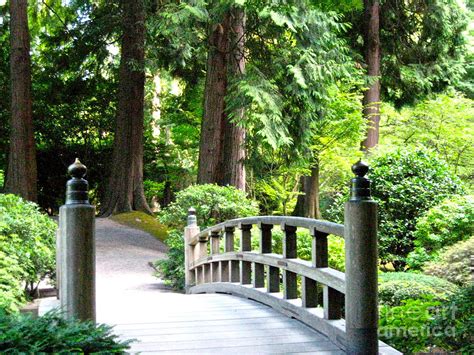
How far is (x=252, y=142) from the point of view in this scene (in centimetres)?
1516

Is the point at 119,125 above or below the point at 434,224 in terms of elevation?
above

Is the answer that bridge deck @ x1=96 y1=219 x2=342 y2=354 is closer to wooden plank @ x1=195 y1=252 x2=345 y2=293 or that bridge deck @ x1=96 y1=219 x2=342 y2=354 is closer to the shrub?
wooden plank @ x1=195 y1=252 x2=345 y2=293

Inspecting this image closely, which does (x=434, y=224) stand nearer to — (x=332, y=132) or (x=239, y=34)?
(x=239, y=34)

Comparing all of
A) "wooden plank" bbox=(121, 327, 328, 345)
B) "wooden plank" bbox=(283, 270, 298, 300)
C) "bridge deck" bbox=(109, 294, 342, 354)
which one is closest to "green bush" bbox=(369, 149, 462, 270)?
"bridge deck" bbox=(109, 294, 342, 354)

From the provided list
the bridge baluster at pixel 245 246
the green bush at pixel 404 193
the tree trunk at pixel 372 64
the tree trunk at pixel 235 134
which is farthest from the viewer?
the tree trunk at pixel 372 64

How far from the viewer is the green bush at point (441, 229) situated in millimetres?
10203

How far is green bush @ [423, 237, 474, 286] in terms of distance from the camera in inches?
309

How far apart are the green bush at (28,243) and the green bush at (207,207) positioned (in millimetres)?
2915

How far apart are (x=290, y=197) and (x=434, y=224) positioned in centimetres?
1086

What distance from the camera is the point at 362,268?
4000 millimetres

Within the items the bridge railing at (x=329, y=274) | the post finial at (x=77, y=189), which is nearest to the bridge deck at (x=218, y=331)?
the bridge railing at (x=329, y=274)

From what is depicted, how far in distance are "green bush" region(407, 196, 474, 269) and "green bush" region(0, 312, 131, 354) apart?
25.3ft

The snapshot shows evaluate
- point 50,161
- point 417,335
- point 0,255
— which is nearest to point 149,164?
point 50,161

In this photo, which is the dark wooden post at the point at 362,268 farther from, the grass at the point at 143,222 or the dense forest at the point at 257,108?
the grass at the point at 143,222
